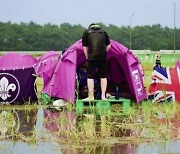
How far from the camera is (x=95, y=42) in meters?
11.0

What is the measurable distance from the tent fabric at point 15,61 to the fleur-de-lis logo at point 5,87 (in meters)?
0.38

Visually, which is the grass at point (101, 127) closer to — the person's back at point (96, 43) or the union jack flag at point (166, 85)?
the person's back at point (96, 43)

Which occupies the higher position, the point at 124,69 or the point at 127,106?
the point at 124,69

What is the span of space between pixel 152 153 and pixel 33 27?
317ft

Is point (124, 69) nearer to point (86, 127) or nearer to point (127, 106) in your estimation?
point (127, 106)

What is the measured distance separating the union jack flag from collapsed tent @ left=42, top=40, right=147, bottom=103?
0.31 meters

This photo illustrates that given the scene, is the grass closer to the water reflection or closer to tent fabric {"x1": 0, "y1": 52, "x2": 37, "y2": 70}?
the water reflection

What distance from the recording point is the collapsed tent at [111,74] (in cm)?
1138

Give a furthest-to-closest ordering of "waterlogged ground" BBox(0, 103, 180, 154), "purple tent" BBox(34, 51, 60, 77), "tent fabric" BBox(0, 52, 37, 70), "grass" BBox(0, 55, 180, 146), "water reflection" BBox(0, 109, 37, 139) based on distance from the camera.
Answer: "purple tent" BBox(34, 51, 60, 77)
"tent fabric" BBox(0, 52, 37, 70)
"water reflection" BBox(0, 109, 37, 139)
"grass" BBox(0, 55, 180, 146)
"waterlogged ground" BBox(0, 103, 180, 154)

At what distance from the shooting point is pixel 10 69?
11961 millimetres

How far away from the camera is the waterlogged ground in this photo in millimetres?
6402

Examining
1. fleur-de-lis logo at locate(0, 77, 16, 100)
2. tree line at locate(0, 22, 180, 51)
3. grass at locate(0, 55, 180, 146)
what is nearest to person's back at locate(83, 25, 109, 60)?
grass at locate(0, 55, 180, 146)

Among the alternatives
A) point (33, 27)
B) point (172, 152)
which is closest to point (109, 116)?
point (172, 152)

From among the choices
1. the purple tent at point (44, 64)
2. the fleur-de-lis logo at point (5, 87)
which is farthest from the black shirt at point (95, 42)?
the fleur-de-lis logo at point (5, 87)
